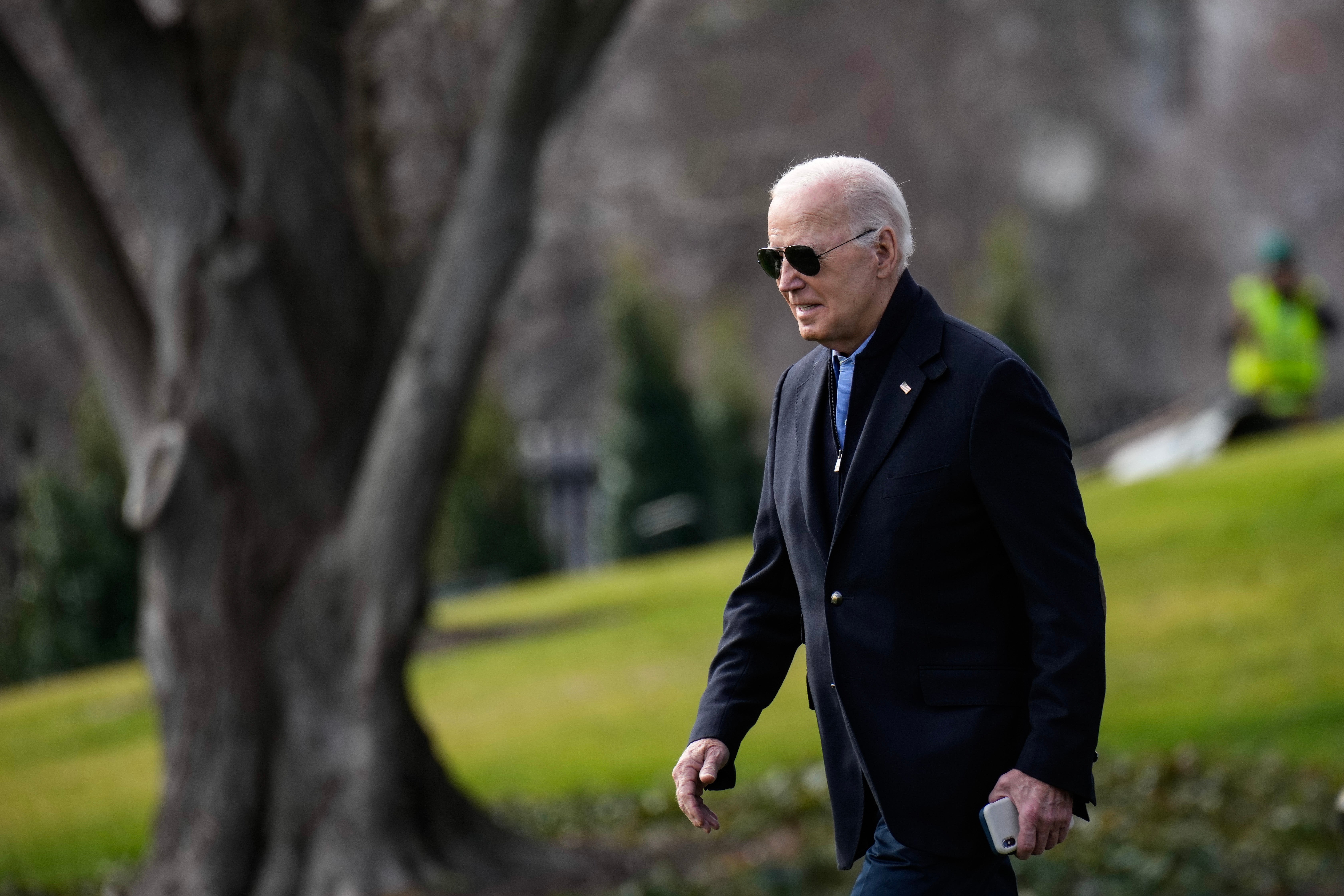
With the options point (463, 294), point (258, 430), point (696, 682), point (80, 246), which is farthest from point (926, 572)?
point (696, 682)

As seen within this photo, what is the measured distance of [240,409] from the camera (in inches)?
254

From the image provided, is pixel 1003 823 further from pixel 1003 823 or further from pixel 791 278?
pixel 791 278

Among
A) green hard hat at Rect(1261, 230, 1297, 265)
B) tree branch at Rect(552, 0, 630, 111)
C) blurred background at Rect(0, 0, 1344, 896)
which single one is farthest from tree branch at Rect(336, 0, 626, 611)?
green hard hat at Rect(1261, 230, 1297, 265)

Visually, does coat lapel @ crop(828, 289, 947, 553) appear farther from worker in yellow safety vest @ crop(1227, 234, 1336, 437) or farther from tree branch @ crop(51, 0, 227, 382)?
worker in yellow safety vest @ crop(1227, 234, 1336, 437)

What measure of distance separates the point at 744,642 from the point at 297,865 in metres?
4.08

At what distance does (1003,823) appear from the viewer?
2.48 m

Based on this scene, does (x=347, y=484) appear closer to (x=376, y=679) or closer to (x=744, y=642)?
(x=376, y=679)

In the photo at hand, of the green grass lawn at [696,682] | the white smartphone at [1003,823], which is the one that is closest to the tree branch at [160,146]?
the green grass lawn at [696,682]

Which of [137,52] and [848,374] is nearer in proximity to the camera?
[848,374]

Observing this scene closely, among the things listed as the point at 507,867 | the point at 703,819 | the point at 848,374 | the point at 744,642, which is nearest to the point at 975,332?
the point at 848,374

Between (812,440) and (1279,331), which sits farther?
(1279,331)

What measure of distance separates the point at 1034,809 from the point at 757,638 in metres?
0.69

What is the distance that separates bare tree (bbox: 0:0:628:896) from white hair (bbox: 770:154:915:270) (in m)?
3.68

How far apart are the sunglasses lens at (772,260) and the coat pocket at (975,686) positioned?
740mm
